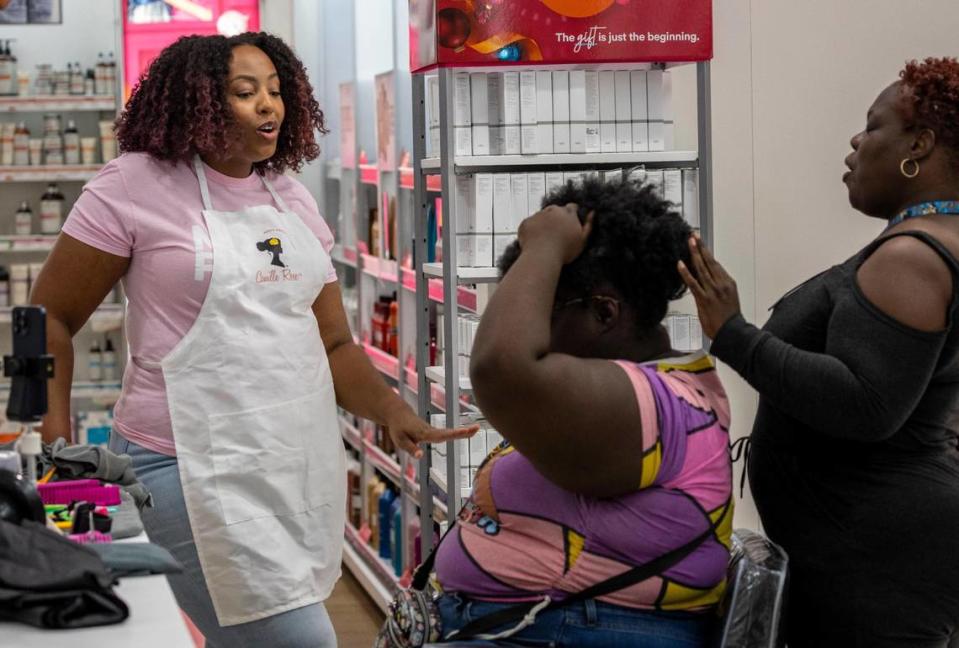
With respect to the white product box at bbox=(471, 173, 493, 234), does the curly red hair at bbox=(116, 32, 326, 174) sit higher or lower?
higher

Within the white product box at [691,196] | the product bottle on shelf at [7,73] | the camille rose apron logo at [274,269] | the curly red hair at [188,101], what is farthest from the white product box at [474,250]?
the product bottle on shelf at [7,73]

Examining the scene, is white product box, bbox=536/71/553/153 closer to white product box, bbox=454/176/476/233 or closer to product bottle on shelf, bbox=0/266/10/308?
white product box, bbox=454/176/476/233

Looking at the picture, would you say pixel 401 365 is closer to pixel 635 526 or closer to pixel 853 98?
pixel 853 98

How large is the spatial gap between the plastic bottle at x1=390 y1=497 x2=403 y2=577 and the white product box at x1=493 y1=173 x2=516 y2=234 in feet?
7.36

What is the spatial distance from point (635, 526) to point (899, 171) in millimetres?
886

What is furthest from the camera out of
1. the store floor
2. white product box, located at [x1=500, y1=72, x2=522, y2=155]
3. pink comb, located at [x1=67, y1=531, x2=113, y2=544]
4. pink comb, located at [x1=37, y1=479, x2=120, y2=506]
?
the store floor

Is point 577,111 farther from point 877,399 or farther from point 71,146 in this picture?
point 71,146

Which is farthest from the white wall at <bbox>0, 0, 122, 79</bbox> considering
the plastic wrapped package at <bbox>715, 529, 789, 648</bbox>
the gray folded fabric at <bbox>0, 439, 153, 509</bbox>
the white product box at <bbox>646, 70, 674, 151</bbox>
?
the plastic wrapped package at <bbox>715, 529, 789, 648</bbox>

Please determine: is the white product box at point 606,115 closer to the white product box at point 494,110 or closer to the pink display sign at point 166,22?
the white product box at point 494,110

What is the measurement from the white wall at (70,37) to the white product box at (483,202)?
4.40m

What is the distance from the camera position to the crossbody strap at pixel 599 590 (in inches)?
75.9

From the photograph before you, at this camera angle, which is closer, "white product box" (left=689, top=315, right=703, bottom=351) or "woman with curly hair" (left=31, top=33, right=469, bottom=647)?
"woman with curly hair" (left=31, top=33, right=469, bottom=647)

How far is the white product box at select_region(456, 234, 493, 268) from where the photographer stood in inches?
150

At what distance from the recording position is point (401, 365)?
18.8ft
